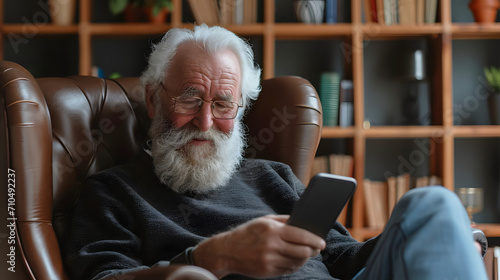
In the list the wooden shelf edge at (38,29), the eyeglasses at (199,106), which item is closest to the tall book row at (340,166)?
the eyeglasses at (199,106)

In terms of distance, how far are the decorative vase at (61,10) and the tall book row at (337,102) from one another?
146cm

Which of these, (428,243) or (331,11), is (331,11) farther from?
(428,243)

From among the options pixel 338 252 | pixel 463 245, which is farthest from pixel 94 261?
pixel 463 245

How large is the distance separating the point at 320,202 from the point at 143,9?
7.39 feet

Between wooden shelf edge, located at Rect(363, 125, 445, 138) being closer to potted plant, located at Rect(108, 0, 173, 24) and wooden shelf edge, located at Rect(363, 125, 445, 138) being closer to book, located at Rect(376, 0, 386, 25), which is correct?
book, located at Rect(376, 0, 386, 25)

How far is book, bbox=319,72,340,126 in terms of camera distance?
3.03 metres

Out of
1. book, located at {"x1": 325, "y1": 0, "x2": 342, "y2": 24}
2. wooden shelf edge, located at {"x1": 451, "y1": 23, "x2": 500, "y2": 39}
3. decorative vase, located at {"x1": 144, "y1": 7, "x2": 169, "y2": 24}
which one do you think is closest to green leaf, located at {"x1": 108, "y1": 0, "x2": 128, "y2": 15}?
decorative vase, located at {"x1": 144, "y1": 7, "x2": 169, "y2": 24}

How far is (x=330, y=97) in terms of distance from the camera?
10.0ft

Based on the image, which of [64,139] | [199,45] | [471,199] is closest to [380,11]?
[471,199]

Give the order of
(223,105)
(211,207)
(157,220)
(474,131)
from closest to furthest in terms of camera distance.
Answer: (157,220) → (211,207) → (223,105) → (474,131)

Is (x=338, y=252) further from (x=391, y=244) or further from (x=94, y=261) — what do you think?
(x=94, y=261)

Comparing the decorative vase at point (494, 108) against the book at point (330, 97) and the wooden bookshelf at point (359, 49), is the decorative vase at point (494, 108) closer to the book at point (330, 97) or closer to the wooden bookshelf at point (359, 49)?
the wooden bookshelf at point (359, 49)

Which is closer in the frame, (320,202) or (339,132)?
(320,202)

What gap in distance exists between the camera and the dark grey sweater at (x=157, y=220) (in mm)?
1398
